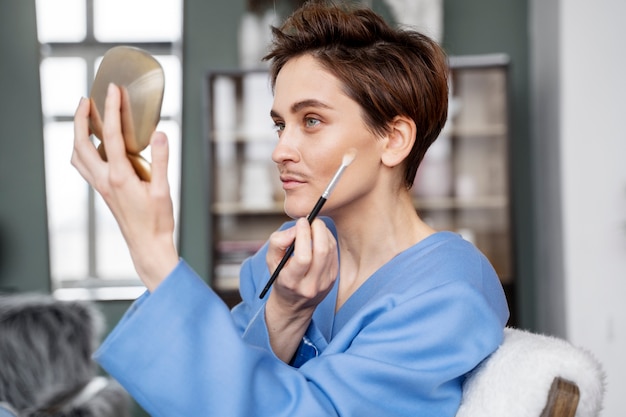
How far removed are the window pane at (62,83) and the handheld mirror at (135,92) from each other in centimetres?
423

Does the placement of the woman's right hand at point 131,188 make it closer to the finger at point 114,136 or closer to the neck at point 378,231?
the finger at point 114,136

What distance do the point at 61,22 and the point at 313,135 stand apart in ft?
13.5

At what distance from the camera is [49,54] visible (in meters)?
4.83

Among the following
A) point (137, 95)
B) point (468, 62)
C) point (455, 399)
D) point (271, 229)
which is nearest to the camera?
point (137, 95)

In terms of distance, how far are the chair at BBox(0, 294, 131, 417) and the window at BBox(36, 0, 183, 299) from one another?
189cm

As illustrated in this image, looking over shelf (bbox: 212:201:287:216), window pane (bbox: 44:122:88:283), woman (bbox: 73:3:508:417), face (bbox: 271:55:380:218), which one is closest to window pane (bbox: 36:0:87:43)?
Result: window pane (bbox: 44:122:88:283)

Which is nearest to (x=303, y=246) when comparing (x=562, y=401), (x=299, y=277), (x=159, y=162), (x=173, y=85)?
(x=299, y=277)

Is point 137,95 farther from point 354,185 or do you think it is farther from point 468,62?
point 468,62

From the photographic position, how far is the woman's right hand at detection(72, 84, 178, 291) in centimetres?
78

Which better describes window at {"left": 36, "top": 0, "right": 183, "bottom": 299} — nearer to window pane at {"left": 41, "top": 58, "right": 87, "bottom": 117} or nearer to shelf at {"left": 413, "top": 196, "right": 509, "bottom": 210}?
window pane at {"left": 41, "top": 58, "right": 87, "bottom": 117}

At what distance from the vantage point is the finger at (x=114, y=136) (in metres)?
0.77

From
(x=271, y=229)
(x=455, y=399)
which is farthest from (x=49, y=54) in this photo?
(x=455, y=399)

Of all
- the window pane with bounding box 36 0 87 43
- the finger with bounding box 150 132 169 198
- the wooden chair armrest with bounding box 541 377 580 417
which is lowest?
the wooden chair armrest with bounding box 541 377 580 417

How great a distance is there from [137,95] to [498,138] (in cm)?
369
